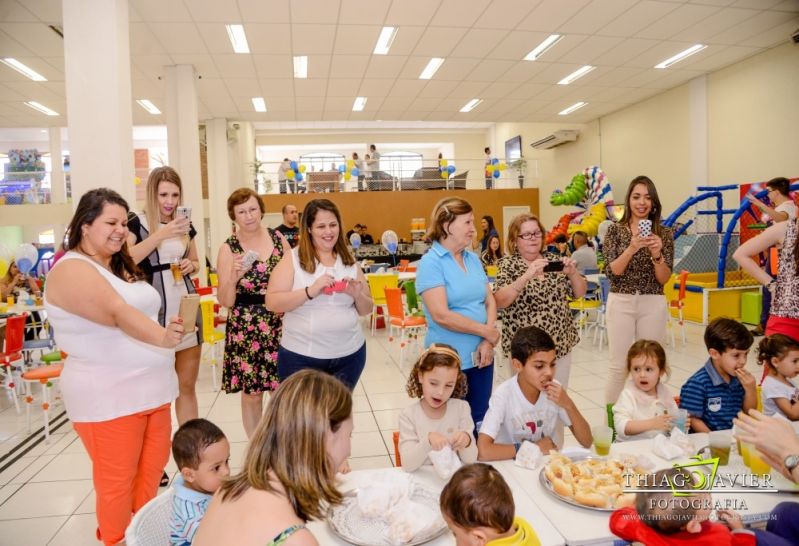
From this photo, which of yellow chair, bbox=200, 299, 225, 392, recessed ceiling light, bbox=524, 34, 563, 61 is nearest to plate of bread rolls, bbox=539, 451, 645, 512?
yellow chair, bbox=200, 299, 225, 392

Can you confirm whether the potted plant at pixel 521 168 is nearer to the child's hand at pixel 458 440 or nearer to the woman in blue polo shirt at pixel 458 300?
the woman in blue polo shirt at pixel 458 300

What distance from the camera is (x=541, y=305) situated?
2775mm

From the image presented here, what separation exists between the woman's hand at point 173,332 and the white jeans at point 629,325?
2431mm

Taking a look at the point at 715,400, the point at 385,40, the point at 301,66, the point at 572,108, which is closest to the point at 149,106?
the point at 301,66

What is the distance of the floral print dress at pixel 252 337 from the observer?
278 cm

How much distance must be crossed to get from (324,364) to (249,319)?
1.95 ft

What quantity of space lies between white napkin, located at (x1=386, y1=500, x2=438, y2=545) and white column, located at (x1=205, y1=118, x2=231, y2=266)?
11.5m

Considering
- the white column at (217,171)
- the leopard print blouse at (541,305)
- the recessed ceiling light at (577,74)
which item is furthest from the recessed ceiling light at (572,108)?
the leopard print blouse at (541,305)

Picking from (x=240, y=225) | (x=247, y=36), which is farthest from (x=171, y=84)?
(x=240, y=225)

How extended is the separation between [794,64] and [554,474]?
9.33m

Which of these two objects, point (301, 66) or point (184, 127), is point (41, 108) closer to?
point (184, 127)

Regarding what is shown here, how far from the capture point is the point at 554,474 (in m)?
1.54

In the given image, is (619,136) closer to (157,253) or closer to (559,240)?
(559,240)

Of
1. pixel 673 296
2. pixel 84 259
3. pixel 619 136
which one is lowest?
pixel 673 296
